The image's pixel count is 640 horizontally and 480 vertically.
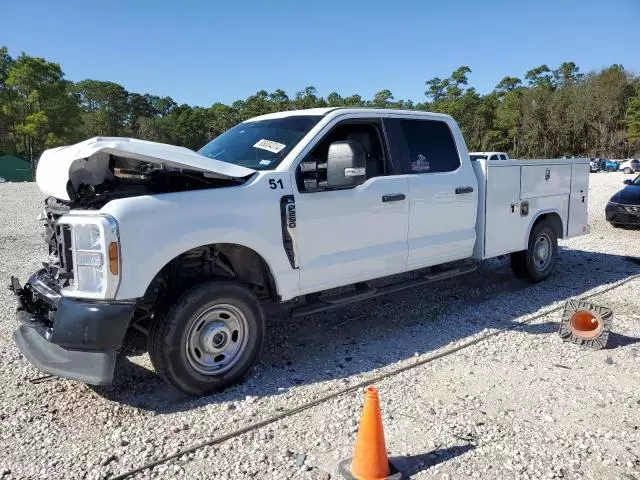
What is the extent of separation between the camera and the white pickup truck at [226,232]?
3582 mm

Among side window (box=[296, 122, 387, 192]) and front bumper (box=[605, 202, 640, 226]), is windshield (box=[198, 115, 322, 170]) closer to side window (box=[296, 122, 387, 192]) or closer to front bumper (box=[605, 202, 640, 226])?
side window (box=[296, 122, 387, 192])

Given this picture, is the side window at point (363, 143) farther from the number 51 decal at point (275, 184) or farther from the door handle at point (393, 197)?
the number 51 decal at point (275, 184)

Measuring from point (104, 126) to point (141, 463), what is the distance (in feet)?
284

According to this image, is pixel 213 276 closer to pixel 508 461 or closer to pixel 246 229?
pixel 246 229

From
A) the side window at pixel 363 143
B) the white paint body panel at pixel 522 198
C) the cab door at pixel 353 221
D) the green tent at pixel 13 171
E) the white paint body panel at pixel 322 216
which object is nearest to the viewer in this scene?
the white paint body panel at pixel 322 216

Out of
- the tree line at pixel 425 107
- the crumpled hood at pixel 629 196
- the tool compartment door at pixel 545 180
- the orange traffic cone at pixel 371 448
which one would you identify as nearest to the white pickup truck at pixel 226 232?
the tool compartment door at pixel 545 180

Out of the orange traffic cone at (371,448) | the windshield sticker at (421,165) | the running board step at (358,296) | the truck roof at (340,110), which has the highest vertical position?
the truck roof at (340,110)

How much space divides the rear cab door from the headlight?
281 cm

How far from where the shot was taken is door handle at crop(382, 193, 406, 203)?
4980mm

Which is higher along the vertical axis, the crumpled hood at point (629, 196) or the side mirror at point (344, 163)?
the side mirror at point (344, 163)

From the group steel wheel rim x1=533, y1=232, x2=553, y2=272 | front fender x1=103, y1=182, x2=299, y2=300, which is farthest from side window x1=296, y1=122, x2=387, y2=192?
steel wheel rim x1=533, y1=232, x2=553, y2=272

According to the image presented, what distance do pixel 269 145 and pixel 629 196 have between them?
36.0ft

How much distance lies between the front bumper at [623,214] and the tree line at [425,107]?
53748 mm

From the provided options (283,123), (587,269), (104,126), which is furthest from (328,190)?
(104,126)
